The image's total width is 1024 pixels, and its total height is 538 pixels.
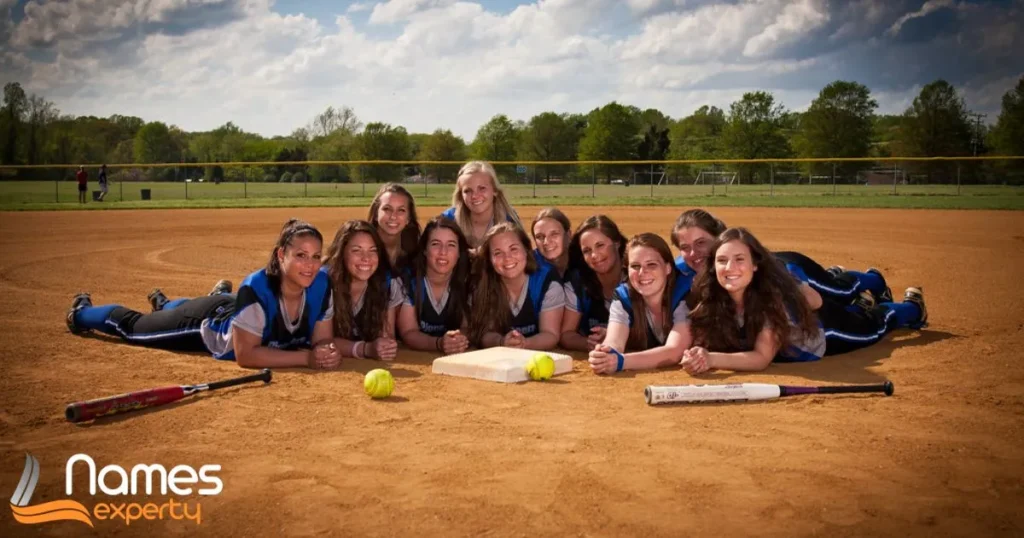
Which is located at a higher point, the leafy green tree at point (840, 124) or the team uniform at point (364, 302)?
the leafy green tree at point (840, 124)

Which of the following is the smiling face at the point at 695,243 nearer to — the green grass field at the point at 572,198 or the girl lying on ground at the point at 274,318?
the girl lying on ground at the point at 274,318

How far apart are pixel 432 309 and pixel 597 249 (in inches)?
55.8

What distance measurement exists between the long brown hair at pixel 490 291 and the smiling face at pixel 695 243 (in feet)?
3.79

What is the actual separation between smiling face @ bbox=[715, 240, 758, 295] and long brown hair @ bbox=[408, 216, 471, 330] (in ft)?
6.59

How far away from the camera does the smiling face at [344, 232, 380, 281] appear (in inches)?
241

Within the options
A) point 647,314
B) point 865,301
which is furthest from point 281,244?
point 865,301

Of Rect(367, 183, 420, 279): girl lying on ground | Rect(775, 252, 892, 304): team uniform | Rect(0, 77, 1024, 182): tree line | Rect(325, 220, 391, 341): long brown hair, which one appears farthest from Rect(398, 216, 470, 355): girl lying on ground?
Rect(0, 77, 1024, 182): tree line

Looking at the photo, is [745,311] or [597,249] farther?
[597,249]

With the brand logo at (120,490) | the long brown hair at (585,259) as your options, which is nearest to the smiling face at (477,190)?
the long brown hair at (585,259)

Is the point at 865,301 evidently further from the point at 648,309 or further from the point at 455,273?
the point at 455,273

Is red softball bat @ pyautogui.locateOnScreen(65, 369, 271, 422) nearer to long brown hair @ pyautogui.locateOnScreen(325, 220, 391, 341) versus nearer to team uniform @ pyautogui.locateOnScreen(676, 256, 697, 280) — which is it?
long brown hair @ pyautogui.locateOnScreen(325, 220, 391, 341)

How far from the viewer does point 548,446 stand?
4.04 m

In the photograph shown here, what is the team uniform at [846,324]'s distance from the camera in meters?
6.20

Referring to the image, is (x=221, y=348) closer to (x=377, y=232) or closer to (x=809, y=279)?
(x=377, y=232)
